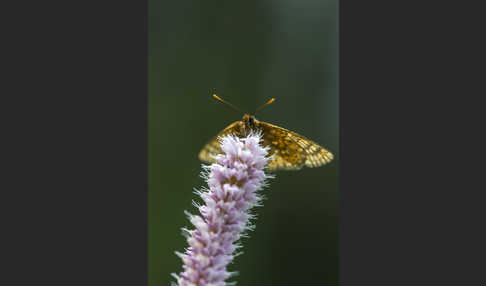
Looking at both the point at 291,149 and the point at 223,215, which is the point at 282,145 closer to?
the point at 291,149

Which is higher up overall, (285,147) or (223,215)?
(285,147)

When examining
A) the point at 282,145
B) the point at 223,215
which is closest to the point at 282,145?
the point at 282,145

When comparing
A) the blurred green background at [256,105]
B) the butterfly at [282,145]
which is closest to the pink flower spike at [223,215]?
the butterfly at [282,145]

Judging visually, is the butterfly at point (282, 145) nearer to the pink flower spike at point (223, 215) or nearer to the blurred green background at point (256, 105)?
the pink flower spike at point (223, 215)

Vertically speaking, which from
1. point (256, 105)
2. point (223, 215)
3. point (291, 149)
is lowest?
point (223, 215)

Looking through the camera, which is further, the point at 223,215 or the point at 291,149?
the point at 291,149

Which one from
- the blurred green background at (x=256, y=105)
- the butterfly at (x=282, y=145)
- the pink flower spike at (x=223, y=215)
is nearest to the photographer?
the pink flower spike at (x=223, y=215)
